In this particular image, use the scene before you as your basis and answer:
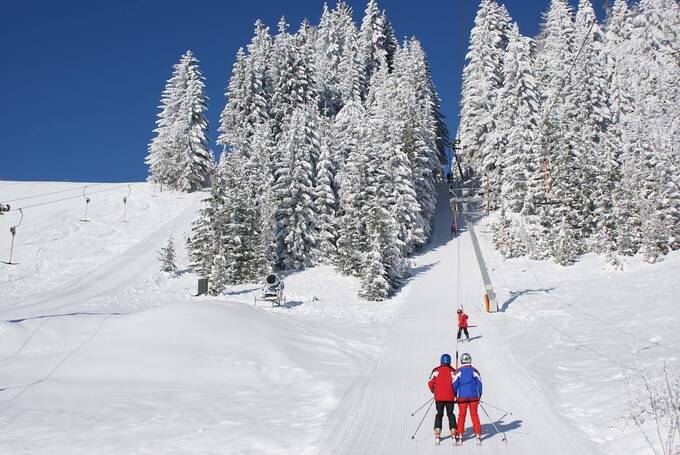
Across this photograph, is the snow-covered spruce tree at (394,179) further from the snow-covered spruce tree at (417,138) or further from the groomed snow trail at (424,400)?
the groomed snow trail at (424,400)

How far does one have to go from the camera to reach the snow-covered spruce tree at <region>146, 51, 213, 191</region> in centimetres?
5709

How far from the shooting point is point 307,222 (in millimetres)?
40938

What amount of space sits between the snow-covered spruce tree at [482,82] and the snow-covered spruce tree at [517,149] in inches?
104

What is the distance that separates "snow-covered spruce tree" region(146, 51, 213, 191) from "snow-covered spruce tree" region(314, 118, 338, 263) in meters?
20.0

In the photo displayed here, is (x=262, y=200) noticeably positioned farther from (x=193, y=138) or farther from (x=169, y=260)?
(x=193, y=138)

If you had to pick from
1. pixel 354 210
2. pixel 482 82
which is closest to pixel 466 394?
pixel 354 210

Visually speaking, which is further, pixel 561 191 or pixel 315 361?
pixel 561 191

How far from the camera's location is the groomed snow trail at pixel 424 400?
9148 mm

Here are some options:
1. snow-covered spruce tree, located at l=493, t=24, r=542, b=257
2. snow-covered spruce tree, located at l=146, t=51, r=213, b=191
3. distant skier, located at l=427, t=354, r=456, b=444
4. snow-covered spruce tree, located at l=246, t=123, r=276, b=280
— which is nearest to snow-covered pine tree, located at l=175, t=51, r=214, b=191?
snow-covered spruce tree, located at l=146, t=51, r=213, b=191

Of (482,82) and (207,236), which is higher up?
(482,82)

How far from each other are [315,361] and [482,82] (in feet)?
144

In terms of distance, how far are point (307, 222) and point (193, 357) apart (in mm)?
Result: 25682

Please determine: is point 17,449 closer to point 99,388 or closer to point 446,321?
point 99,388

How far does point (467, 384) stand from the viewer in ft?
31.2
